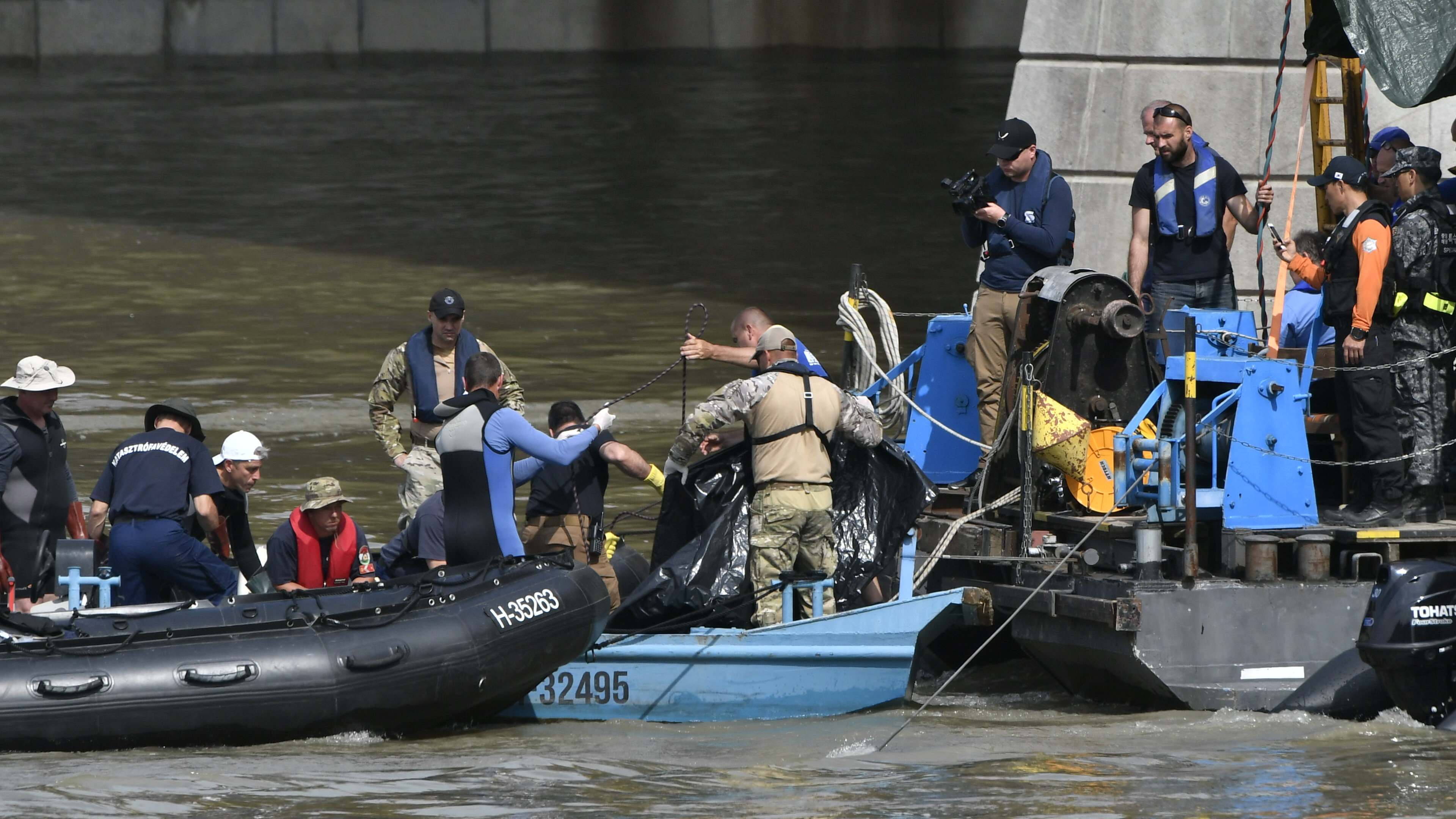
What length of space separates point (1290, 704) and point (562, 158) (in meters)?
21.6

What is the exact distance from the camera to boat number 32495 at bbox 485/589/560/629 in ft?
27.7

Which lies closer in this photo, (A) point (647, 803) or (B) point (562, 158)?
(A) point (647, 803)

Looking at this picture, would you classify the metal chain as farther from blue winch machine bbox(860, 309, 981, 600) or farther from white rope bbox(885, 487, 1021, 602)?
blue winch machine bbox(860, 309, 981, 600)

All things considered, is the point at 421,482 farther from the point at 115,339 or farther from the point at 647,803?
the point at 115,339

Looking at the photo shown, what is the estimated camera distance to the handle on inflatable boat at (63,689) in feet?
25.8

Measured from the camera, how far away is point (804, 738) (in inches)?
331

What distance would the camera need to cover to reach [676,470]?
360 inches

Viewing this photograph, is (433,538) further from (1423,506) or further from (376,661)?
(1423,506)

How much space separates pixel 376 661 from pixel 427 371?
2274 mm

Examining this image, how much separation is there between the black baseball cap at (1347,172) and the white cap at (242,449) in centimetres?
493

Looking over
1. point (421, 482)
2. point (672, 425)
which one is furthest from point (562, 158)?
point (421, 482)

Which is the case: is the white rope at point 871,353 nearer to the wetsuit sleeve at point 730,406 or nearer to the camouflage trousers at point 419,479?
the wetsuit sleeve at point 730,406

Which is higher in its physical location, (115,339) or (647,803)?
(115,339)

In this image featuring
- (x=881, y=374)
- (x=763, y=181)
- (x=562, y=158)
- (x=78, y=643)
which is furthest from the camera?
(x=562, y=158)
